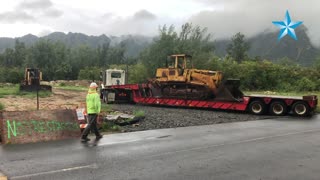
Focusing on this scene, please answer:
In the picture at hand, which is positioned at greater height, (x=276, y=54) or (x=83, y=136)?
(x=276, y=54)

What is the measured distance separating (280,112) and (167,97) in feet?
22.4

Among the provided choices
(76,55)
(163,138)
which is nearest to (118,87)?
(163,138)

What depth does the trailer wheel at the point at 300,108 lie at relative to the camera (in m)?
19.0

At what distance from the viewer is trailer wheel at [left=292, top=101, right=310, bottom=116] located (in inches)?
747

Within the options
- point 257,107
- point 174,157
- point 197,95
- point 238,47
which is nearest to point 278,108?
point 257,107

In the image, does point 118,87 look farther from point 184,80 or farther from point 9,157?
point 9,157

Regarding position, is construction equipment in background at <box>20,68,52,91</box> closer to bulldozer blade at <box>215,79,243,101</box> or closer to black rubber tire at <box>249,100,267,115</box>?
bulldozer blade at <box>215,79,243,101</box>

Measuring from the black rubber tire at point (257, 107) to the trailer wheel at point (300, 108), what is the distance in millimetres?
1468

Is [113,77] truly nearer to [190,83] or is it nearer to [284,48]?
[190,83]

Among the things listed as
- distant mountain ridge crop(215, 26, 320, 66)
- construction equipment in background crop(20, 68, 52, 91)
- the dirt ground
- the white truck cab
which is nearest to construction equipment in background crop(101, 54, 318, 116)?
the white truck cab

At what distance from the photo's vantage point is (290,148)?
33.1 feet

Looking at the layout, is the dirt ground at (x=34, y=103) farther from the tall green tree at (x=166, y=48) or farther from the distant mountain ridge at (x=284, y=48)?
the distant mountain ridge at (x=284, y=48)

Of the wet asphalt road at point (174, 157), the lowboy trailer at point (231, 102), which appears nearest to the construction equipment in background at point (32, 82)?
the lowboy trailer at point (231, 102)

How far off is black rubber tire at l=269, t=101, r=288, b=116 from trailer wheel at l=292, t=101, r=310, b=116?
43 centimetres
